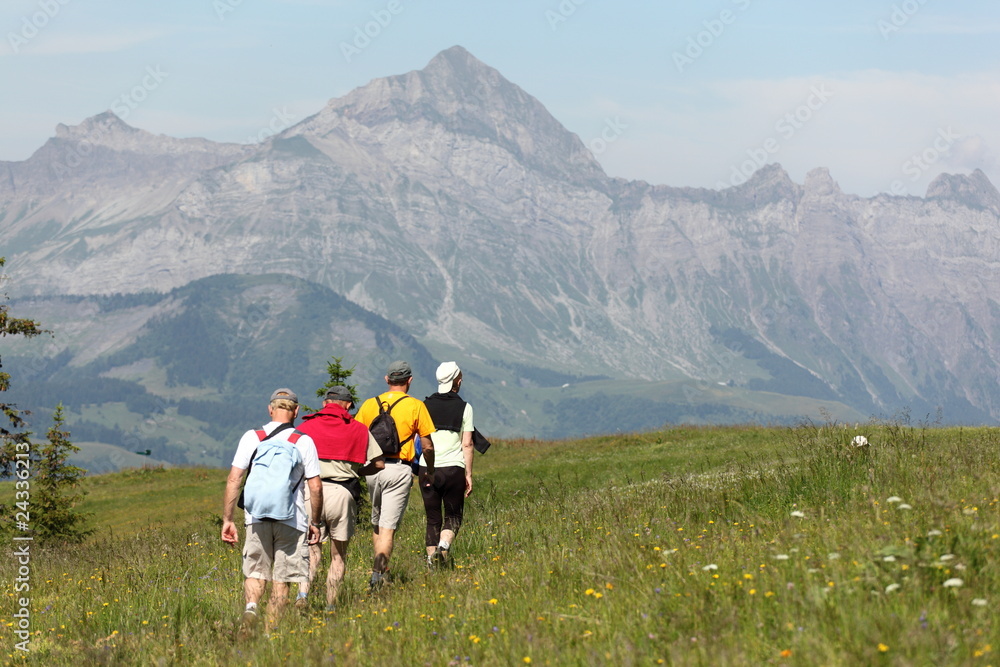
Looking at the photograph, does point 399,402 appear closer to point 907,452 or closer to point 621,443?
point 907,452

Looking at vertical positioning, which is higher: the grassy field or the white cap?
the white cap

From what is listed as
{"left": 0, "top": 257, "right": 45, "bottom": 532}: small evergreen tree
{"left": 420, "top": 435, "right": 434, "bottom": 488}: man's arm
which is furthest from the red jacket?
{"left": 0, "top": 257, "right": 45, "bottom": 532}: small evergreen tree

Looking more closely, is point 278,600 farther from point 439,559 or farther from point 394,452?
point 439,559

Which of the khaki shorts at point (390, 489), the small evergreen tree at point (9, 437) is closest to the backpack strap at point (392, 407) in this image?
the khaki shorts at point (390, 489)

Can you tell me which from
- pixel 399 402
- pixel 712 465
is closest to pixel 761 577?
pixel 399 402

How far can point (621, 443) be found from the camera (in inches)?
1742

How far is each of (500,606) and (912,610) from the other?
3212 millimetres

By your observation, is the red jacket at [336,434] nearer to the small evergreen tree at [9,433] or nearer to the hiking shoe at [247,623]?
the hiking shoe at [247,623]

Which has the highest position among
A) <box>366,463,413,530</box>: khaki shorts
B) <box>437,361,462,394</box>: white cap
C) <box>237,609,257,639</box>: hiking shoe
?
<box>437,361,462,394</box>: white cap

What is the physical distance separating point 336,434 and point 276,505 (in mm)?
1466

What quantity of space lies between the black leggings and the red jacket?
4.60 ft

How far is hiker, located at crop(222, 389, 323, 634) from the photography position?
30.8ft

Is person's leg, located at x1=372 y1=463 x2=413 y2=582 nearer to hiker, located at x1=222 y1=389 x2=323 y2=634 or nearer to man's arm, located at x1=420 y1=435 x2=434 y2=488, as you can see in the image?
man's arm, located at x1=420 y1=435 x2=434 y2=488

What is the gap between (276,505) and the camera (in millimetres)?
9359
